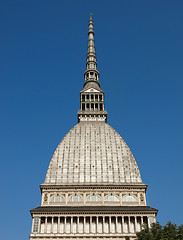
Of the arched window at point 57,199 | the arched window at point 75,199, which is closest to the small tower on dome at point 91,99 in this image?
the arched window at point 75,199

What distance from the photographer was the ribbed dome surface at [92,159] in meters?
81.0

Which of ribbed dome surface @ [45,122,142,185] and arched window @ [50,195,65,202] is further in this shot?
ribbed dome surface @ [45,122,142,185]

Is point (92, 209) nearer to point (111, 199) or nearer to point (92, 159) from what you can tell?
point (111, 199)

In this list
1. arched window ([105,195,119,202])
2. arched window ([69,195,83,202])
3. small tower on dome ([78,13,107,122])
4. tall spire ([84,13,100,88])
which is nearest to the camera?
arched window ([69,195,83,202])

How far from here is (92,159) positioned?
85438 millimetres

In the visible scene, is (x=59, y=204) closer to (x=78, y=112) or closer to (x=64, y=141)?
(x=64, y=141)

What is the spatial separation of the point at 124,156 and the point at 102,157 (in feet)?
18.2

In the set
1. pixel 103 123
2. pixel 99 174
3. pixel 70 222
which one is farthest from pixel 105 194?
pixel 103 123

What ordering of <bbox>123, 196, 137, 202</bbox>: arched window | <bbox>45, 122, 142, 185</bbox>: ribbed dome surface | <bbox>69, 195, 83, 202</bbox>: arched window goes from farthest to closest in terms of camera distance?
<bbox>45, 122, 142, 185</bbox>: ribbed dome surface
<bbox>123, 196, 137, 202</bbox>: arched window
<bbox>69, 195, 83, 202</bbox>: arched window

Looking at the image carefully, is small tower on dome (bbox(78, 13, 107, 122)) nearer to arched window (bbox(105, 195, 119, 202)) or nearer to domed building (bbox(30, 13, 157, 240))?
domed building (bbox(30, 13, 157, 240))

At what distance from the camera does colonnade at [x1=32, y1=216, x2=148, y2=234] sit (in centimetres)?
7012

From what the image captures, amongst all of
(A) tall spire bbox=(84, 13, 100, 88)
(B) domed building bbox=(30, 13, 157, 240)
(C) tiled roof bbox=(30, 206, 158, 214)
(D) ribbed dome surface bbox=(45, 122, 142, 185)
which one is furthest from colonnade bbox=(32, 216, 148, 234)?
(A) tall spire bbox=(84, 13, 100, 88)

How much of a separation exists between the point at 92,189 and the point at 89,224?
363 inches

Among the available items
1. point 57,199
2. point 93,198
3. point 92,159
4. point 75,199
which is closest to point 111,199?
point 93,198
